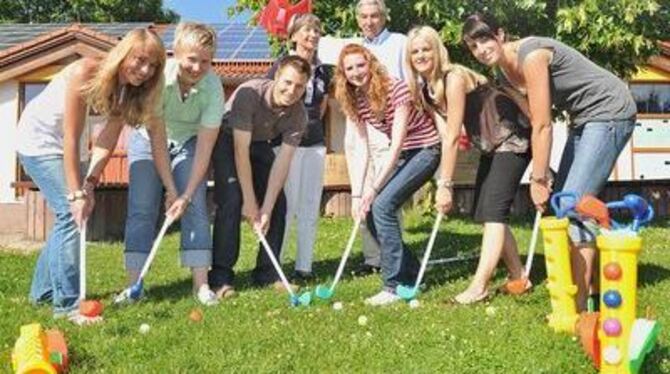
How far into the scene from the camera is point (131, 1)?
36.0m

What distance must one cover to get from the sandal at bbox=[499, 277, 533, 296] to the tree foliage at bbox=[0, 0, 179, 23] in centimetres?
3212

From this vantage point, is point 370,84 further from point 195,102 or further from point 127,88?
point 127,88

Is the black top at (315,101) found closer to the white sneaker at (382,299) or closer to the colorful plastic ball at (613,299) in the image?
the white sneaker at (382,299)

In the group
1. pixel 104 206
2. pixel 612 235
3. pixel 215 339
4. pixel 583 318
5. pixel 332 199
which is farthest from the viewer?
pixel 332 199

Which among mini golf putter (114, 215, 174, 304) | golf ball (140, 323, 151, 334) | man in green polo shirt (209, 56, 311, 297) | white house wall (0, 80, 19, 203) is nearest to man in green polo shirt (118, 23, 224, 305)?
mini golf putter (114, 215, 174, 304)

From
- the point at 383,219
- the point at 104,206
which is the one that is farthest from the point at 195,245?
the point at 104,206

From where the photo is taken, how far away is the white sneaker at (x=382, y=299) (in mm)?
5366

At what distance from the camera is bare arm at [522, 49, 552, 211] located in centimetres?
466

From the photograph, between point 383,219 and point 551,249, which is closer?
point 551,249

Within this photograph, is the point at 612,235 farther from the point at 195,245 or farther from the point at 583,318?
the point at 195,245

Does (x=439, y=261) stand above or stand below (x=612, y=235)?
below

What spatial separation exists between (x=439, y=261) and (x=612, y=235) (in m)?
3.08

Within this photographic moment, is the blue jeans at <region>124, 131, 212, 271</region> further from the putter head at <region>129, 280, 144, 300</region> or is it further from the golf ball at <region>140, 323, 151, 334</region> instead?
the golf ball at <region>140, 323, 151, 334</region>

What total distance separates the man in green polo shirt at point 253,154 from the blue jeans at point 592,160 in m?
1.92
